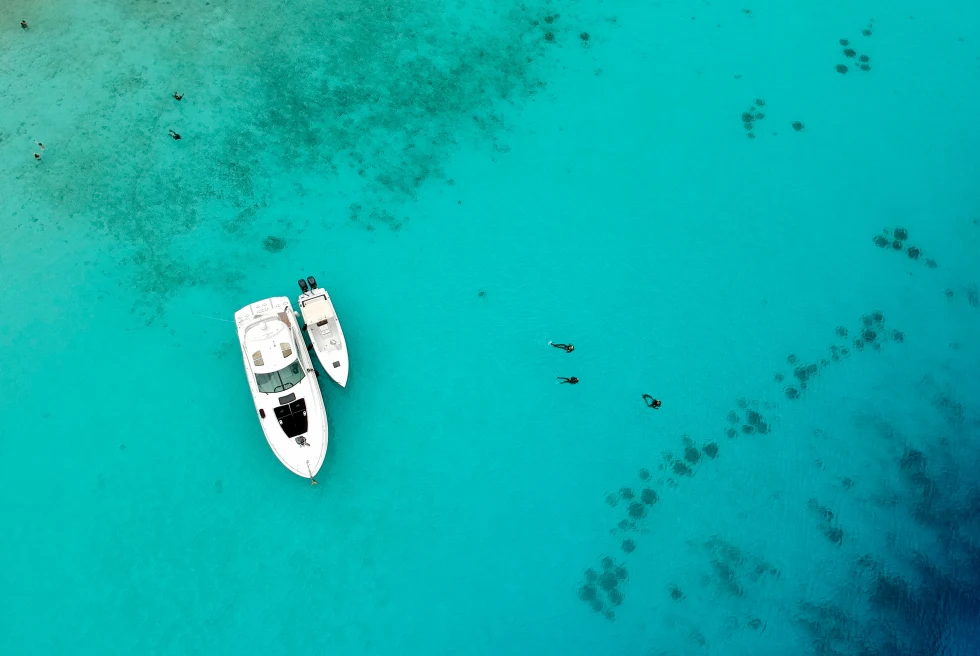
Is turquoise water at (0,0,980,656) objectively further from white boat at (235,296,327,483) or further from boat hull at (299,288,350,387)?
white boat at (235,296,327,483)

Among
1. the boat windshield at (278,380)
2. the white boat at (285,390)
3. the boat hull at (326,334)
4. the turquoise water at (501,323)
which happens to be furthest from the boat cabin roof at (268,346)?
the turquoise water at (501,323)

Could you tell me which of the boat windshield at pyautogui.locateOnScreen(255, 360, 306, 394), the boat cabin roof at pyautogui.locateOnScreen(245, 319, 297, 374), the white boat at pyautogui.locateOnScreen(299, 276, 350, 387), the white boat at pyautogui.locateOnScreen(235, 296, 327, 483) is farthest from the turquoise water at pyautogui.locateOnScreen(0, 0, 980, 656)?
the boat cabin roof at pyautogui.locateOnScreen(245, 319, 297, 374)

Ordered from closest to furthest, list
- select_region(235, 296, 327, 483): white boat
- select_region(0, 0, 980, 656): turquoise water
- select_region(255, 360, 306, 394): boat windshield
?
select_region(235, 296, 327, 483): white boat < select_region(0, 0, 980, 656): turquoise water < select_region(255, 360, 306, 394): boat windshield

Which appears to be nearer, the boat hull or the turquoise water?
the turquoise water

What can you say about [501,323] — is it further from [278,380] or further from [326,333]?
[278,380]

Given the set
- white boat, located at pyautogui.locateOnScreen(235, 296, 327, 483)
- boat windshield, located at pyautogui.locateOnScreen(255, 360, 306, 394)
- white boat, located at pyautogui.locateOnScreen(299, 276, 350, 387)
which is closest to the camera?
white boat, located at pyautogui.locateOnScreen(235, 296, 327, 483)

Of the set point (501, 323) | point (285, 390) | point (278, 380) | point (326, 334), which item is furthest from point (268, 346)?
point (501, 323)

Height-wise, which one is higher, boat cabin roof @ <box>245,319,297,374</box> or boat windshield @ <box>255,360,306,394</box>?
boat cabin roof @ <box>245,319,297,374</box>
